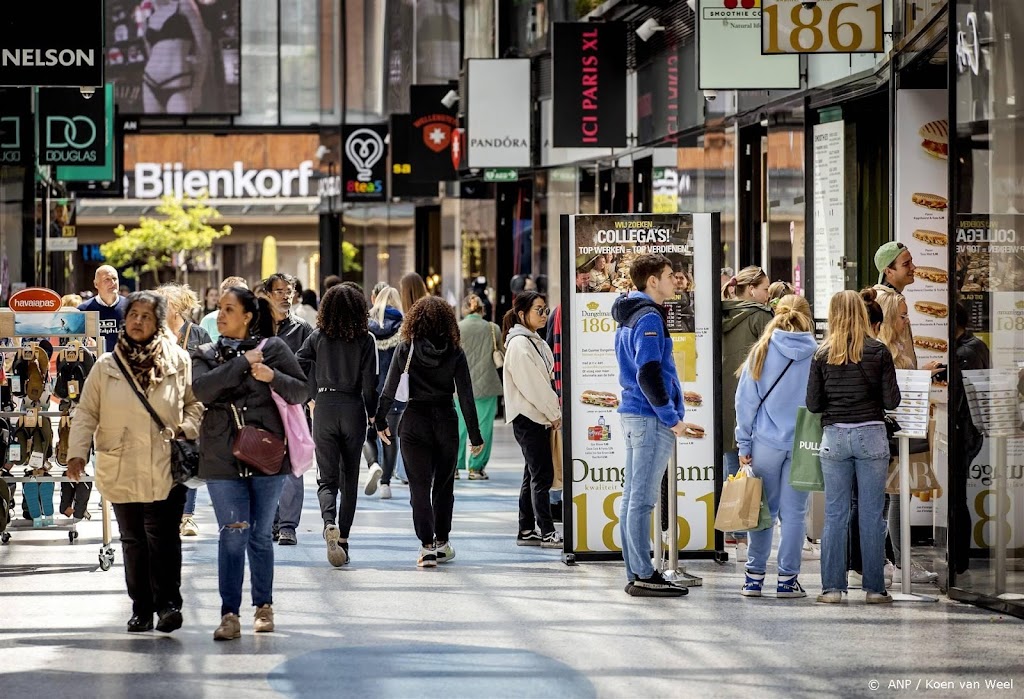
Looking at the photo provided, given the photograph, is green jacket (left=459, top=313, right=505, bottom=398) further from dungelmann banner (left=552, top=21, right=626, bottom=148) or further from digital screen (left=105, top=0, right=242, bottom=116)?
digital screen (left=105, top=0, right=242, bottom=116)

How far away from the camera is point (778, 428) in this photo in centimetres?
944

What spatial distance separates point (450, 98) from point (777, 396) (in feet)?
60.6

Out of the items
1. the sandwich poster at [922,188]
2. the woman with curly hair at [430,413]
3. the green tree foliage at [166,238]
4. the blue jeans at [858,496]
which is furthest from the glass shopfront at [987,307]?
the green tree foliage at [166,238]

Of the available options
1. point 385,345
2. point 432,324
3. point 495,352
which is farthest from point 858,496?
point 495,352

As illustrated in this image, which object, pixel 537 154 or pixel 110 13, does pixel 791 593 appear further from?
pixel 110 13

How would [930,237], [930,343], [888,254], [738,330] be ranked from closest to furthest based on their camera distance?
[888,254] → [738,330] → [930,343] → [930,237]

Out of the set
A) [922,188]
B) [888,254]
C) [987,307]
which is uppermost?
[922,188]

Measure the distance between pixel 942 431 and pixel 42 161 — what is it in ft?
68.7

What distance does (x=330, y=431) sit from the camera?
36.4 ft

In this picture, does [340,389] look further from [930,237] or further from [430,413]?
[930,237]

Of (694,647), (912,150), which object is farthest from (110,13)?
(694,647)

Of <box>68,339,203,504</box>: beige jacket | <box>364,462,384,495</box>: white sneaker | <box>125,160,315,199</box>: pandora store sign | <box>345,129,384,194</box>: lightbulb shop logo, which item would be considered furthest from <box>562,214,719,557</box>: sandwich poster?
<box>125,160,315,199</box>: pandora store sign

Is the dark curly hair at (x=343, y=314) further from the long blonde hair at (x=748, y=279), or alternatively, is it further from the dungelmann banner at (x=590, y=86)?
the dungelmann banner at (x=590, y=86)

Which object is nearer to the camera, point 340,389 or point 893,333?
point 893,333
